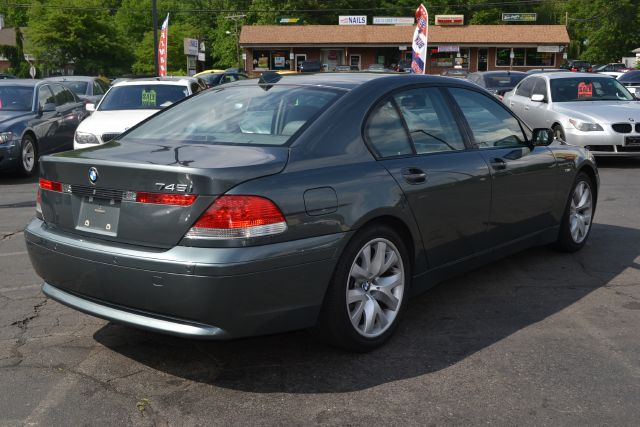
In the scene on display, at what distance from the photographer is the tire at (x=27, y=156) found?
444 inches

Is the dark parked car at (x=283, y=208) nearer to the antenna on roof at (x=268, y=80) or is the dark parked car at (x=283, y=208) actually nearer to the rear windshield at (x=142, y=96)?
the antenna on roof at (x=268, y=80)

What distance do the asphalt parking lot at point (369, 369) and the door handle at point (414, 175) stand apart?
94cm

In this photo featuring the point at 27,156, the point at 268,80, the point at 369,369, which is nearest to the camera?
the point at 369,369

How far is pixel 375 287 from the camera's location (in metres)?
4.08

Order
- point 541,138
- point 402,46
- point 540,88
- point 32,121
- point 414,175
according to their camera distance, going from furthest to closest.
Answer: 1. point 402,46
2. point 540,88
3. point 32,121
4. point 541,138
5. point 414,175

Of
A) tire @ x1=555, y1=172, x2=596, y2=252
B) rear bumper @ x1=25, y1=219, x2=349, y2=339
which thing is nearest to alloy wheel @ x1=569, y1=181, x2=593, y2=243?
tire @ x1=555, y1=172, x2=596, y2=252

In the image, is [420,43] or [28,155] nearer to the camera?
[28,155]

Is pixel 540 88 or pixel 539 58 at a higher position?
pixel 539 58

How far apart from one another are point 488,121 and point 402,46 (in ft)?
174

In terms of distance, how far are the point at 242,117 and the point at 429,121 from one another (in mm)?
1224

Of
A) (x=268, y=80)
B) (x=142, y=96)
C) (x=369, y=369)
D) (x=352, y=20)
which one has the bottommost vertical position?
(x=369, y=369)

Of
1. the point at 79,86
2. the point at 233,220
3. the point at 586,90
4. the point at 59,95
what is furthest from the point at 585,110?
the point at 79,86

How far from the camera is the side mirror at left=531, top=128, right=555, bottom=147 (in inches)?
219

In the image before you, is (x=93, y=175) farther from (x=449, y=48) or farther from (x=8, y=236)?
(x=449, y=48)
